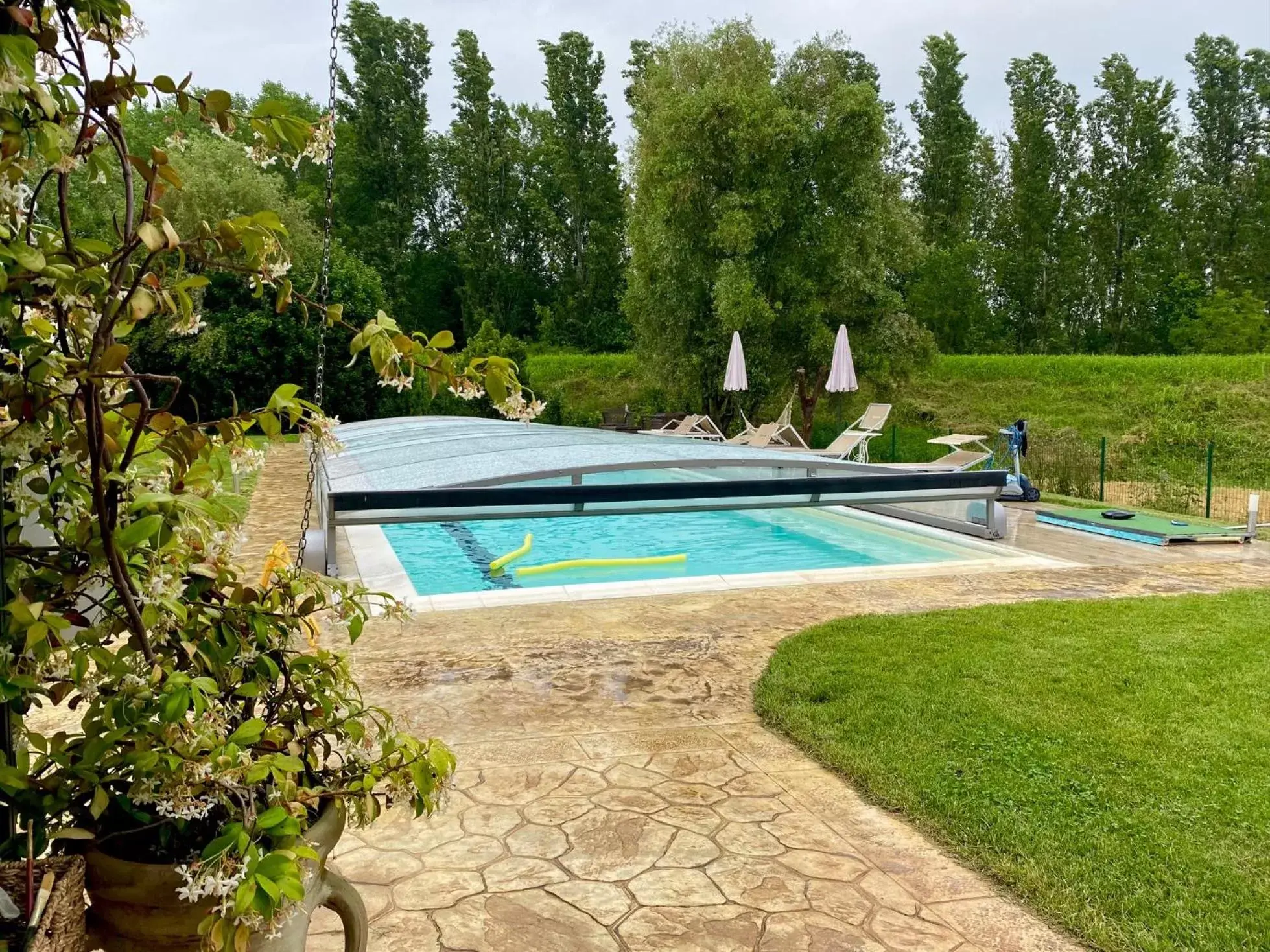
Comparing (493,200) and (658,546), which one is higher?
(493,200)

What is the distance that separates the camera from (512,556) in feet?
29.8

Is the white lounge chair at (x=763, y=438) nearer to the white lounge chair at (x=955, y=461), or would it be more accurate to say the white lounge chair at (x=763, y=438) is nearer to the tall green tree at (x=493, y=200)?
the white lounge chair at (x=955, y=461)

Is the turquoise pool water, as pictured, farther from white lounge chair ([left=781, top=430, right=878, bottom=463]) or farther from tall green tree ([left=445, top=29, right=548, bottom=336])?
tall green tree ([left=445, top=29, right=548, bottom=336])

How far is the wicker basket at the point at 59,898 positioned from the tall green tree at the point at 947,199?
3163 cm

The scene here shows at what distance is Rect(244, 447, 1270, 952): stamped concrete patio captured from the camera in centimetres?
255

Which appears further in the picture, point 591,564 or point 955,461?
point 955,461

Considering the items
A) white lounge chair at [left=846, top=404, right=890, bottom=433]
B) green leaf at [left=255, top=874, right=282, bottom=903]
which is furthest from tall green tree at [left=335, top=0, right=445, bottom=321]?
green leaf at [left=255, top=874, right=282, bottom=903]

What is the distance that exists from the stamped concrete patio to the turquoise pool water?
2725 mm

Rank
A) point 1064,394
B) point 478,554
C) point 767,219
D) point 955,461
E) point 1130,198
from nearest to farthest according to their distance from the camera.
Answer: point 478,554
point 955,461
point 767,219
point 1064,394
point 1130,198

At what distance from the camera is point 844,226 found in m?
18.8

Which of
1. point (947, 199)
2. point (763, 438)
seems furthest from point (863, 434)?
point (947, 199)

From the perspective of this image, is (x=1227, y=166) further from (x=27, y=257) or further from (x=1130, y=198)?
(x=27, y=257)

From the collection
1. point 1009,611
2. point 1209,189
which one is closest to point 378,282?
point 1009,611

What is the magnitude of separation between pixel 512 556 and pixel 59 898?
25.6 ft
